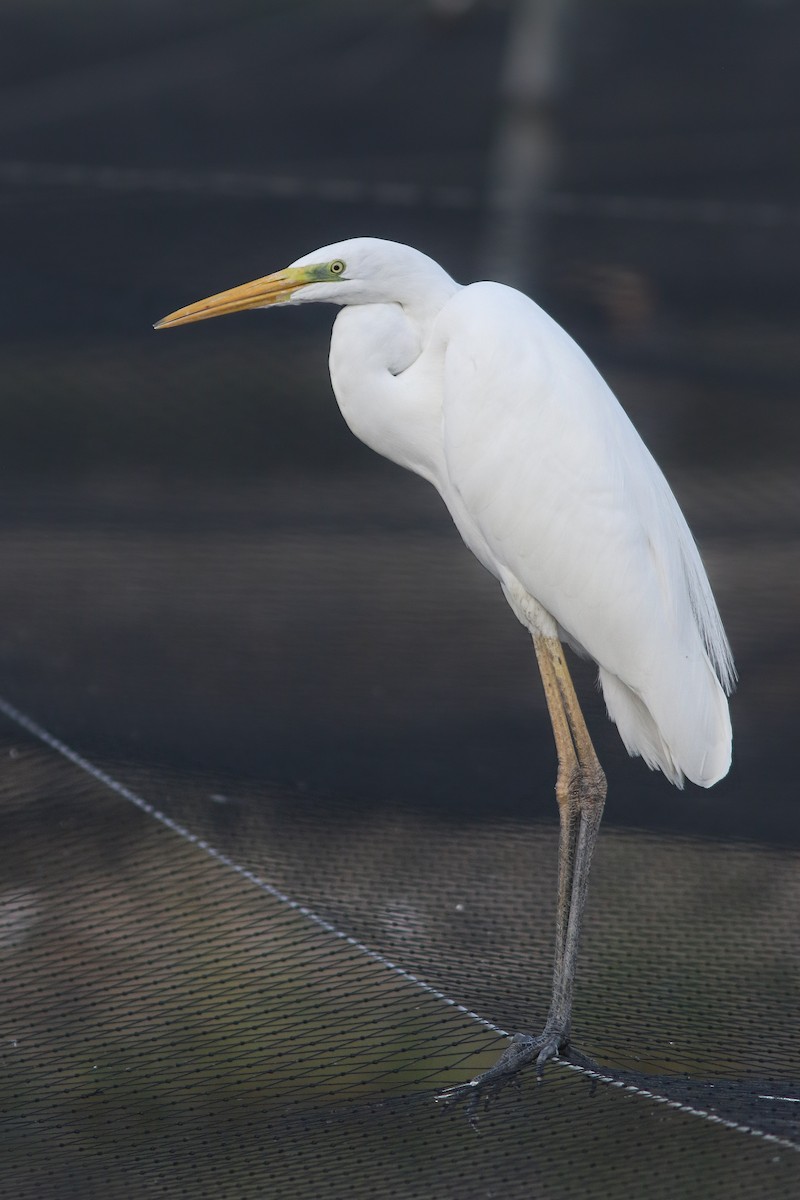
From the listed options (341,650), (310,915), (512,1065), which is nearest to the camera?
(512,1065)

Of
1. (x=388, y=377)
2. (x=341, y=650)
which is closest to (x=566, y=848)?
(x=388, y=377)

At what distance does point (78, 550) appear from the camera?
125 inches

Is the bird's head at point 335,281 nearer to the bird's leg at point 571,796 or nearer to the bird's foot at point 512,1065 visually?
the bird's leg at point 571,796

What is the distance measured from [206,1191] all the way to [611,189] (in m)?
4.21

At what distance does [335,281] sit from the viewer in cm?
163

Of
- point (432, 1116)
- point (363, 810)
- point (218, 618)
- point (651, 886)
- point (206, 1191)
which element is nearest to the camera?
point (206, 1191)

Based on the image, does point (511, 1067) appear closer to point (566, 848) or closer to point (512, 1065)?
Result: point (512, 1065)

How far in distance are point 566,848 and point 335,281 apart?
0.72m

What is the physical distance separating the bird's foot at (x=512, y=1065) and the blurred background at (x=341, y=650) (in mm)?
32

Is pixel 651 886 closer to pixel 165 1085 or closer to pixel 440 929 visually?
pixel 440 929

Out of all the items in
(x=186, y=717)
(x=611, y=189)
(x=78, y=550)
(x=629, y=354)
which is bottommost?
(x=186, y=717)

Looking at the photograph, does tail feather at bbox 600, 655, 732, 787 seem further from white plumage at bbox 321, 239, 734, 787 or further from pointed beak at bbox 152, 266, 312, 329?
pointed beak at bbox 152, 266, 312, 329

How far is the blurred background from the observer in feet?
5.53

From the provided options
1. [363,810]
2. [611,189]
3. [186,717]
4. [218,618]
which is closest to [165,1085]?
[363,810]
